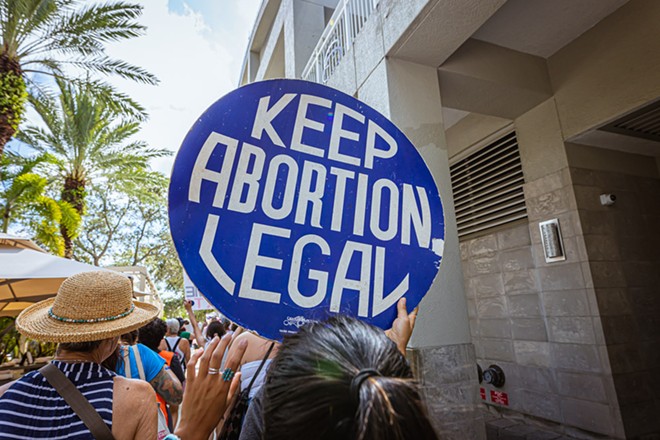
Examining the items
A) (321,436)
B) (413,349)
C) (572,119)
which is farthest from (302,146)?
(572,119)

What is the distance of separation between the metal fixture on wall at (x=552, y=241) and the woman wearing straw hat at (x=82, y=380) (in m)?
3.86

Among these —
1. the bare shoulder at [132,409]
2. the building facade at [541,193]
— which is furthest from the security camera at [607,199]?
the bare shoulder at [132,409]

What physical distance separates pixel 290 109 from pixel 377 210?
0.44 meters

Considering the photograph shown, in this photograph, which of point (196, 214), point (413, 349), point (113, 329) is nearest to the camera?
point (196, 214)

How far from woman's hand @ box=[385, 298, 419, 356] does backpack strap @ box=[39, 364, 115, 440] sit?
1025 millimetres

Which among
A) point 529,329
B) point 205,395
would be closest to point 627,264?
point 529,329

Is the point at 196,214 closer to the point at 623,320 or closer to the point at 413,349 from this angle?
the point at 413,349

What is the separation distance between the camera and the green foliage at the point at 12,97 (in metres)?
7.89

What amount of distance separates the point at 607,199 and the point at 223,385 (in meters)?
4.32

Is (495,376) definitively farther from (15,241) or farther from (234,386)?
(15,241)

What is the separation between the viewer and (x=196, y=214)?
0.95 meters

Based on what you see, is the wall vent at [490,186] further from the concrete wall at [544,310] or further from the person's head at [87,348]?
the person's head at [87,348]

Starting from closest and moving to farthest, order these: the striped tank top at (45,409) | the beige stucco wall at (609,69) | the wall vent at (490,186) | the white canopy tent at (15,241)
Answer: the striped tank top at (45,409) → the beige stucco wall at (609,69) → the wall vent at (490,186) → the white canopy tent at (15,241)

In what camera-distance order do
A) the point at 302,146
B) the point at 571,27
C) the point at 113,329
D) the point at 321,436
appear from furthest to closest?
the point at 571,27 → the point at 113,329 → the point at 302,146 → the point at 321,436
